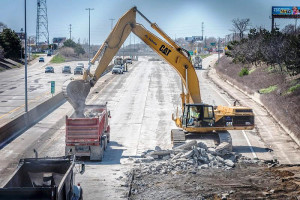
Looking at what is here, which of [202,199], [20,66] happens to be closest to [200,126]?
[202,199]

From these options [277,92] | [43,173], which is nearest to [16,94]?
[277,92]

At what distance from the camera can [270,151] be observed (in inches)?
1125

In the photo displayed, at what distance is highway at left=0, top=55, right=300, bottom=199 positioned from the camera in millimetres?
22578

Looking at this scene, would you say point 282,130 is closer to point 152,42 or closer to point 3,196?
point 152,42

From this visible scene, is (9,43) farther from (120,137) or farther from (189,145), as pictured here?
(189,145)

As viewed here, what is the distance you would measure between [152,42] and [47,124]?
41.7 feet

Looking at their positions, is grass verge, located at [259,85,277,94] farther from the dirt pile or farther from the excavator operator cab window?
the dirt pile

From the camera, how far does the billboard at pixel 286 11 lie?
3464 inches

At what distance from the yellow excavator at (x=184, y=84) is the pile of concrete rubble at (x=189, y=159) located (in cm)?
159

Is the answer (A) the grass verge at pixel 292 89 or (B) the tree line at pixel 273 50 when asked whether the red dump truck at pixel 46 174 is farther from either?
(A) the grass verge at pixel 292 89

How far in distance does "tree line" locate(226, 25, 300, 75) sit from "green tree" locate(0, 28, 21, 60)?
46.5 metres

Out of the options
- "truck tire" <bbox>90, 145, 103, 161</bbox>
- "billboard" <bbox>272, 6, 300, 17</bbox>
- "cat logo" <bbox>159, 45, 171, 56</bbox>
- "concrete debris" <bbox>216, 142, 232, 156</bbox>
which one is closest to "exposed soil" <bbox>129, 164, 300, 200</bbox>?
Answer: "concrete debris" <bbox>216, 142, 232, 156</bbox>

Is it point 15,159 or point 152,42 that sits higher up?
point 152,42

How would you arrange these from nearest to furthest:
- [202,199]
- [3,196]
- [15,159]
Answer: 1. [3,196]
2. [202,199]
3. [15,159]
